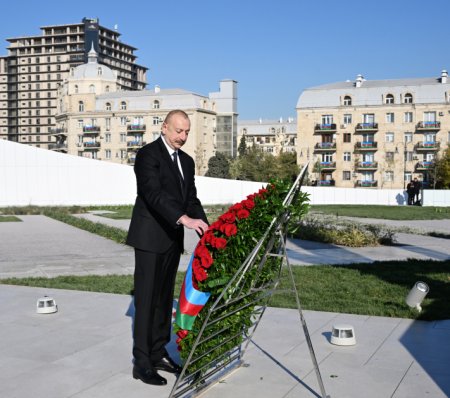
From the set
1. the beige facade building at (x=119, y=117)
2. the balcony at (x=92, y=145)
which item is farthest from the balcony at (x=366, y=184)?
the balcony at (x=92, y=145)

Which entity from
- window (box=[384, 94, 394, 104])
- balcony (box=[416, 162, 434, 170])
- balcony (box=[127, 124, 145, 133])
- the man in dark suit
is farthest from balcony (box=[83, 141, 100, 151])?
the man in dark suit

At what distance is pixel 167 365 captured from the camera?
459 centimetres

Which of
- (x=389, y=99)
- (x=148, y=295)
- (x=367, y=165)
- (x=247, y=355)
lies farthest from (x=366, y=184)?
(x=148, y=295)

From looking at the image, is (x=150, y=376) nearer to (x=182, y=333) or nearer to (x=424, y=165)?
(x=182, y=333)

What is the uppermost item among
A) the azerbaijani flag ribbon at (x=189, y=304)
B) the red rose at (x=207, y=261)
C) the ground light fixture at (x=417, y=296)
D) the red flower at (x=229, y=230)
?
the red flower at (x=229, y=230)

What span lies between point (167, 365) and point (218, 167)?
3247 inches

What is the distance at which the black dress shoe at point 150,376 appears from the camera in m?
4.36

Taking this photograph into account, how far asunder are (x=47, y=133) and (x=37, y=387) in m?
128

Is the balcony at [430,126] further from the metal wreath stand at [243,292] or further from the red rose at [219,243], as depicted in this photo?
the red rose at [219,243]

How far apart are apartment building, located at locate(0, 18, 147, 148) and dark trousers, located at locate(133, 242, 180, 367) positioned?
127 meters

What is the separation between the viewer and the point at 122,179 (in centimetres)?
3603

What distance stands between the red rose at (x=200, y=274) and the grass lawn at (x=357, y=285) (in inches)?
146

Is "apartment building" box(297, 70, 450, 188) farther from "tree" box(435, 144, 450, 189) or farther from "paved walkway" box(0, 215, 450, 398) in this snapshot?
"paved walkway" box(0, 215, 450, 398)

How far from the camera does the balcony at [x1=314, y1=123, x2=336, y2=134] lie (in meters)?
72.2
